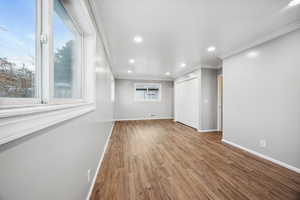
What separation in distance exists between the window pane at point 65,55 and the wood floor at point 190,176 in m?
1.32

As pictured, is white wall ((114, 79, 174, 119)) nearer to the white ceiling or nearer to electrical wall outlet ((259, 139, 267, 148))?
the white ceiling

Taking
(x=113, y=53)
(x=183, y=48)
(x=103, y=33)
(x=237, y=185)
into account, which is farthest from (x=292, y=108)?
(x=113, y=53)

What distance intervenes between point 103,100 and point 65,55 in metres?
1.29

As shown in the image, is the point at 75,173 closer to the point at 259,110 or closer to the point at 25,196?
the point at 25,196

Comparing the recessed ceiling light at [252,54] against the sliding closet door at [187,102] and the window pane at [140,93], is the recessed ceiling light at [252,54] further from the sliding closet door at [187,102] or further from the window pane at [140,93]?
the window pane at [140,93]

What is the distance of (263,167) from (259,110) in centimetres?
105

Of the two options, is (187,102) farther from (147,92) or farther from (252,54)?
(252,54)

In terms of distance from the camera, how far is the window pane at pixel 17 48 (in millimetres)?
500

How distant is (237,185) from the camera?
161 cm

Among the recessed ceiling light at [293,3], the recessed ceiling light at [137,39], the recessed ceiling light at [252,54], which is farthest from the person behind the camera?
the recessed ceiling light at [252,54]

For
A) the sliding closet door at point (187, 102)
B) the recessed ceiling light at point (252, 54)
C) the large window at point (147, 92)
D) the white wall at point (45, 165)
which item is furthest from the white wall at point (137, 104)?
the white wall at point (45, 165)

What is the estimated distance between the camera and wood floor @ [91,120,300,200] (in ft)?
4.80

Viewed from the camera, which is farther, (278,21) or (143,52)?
(143,52)

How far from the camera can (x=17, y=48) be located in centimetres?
56
